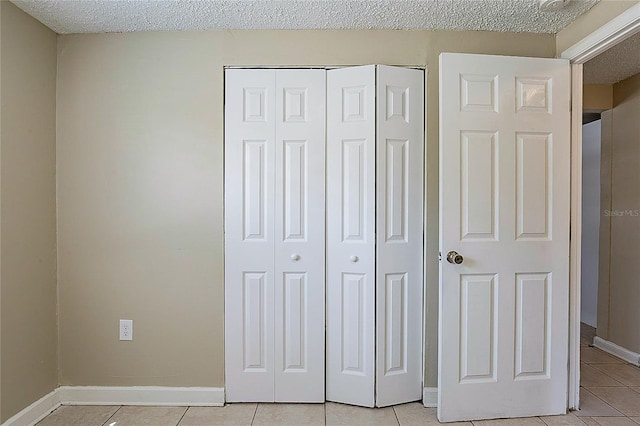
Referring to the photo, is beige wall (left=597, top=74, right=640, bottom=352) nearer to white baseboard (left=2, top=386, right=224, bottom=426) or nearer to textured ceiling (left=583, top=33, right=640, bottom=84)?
textured ceiling (left=583, top=33, right=640, bottom=84)

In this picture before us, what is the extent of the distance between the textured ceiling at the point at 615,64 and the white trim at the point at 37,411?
4.19 metres

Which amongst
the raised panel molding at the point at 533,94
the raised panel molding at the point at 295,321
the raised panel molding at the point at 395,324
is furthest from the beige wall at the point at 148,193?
the raised panel molding at the point at 395,324

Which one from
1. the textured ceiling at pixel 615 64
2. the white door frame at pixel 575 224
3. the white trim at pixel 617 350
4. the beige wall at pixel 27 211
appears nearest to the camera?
the beige wall at pixel 27 211

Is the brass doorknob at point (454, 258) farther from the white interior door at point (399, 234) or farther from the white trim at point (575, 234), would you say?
the white trim at point (575, 234)

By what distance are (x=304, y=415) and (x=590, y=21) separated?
264 centimetres

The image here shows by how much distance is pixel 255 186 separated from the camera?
2.30m

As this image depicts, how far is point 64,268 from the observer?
2.33 metres

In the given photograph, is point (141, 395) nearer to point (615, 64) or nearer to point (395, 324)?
point (395, 324)

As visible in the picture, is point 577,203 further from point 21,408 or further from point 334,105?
point 21,408

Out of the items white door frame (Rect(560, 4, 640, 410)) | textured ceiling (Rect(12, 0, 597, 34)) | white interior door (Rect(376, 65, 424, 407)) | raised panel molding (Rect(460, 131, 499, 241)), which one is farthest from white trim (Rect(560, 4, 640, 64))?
white interior door (Rect(376, 65, 424, 407))

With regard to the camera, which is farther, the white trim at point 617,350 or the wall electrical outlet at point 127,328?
the white trim at point 617,350

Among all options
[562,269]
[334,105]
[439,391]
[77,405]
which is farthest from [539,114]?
[77,405]

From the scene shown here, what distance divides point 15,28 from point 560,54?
3.04 metres

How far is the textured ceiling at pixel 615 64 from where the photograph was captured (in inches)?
102
